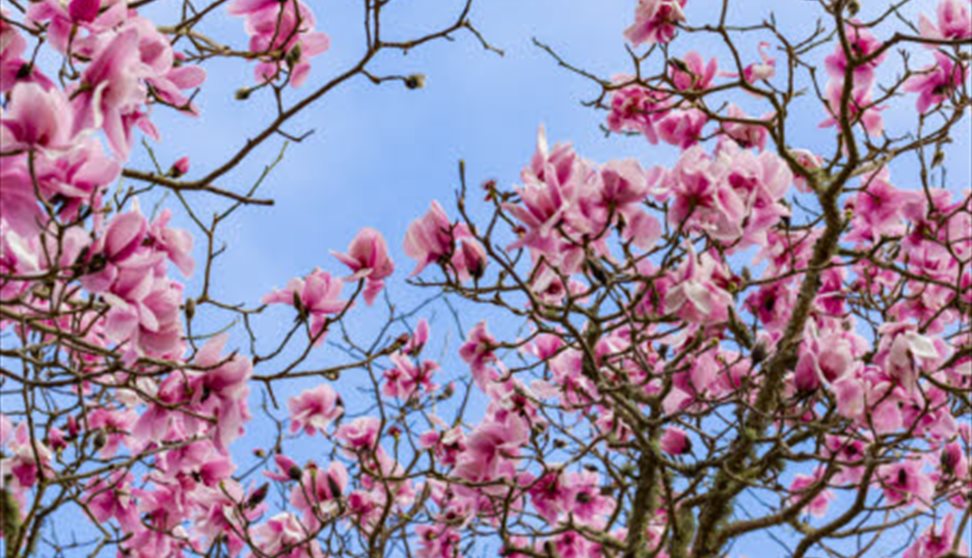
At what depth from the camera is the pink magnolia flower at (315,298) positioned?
2.90m

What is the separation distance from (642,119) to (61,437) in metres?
2.73

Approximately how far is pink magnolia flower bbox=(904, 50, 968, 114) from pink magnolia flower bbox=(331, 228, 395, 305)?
257 centimetres

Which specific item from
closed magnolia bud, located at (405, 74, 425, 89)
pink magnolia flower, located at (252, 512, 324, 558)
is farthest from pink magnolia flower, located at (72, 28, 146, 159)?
pink magnolia flower, located at (252, 512, 324, 558)

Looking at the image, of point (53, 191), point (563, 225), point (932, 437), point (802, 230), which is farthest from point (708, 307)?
point (802, 230)

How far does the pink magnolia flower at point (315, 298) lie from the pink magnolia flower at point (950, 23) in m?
2.51

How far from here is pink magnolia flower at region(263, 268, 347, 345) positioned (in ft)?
9.52

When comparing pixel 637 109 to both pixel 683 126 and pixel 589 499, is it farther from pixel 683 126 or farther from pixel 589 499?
pixel 589 499

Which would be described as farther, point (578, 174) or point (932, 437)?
point (932, 437)

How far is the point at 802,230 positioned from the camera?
446 cm

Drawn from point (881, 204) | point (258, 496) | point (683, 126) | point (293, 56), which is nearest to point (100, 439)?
point (258, 496)

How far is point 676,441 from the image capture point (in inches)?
150

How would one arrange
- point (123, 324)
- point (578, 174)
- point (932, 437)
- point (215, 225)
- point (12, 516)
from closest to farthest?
point (123, 324)
point (578, 174)
point (215, 225)
point (932, 437)
point (12, 516)

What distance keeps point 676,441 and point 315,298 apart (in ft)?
5.10

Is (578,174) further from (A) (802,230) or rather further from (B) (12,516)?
(B) (12,516)
